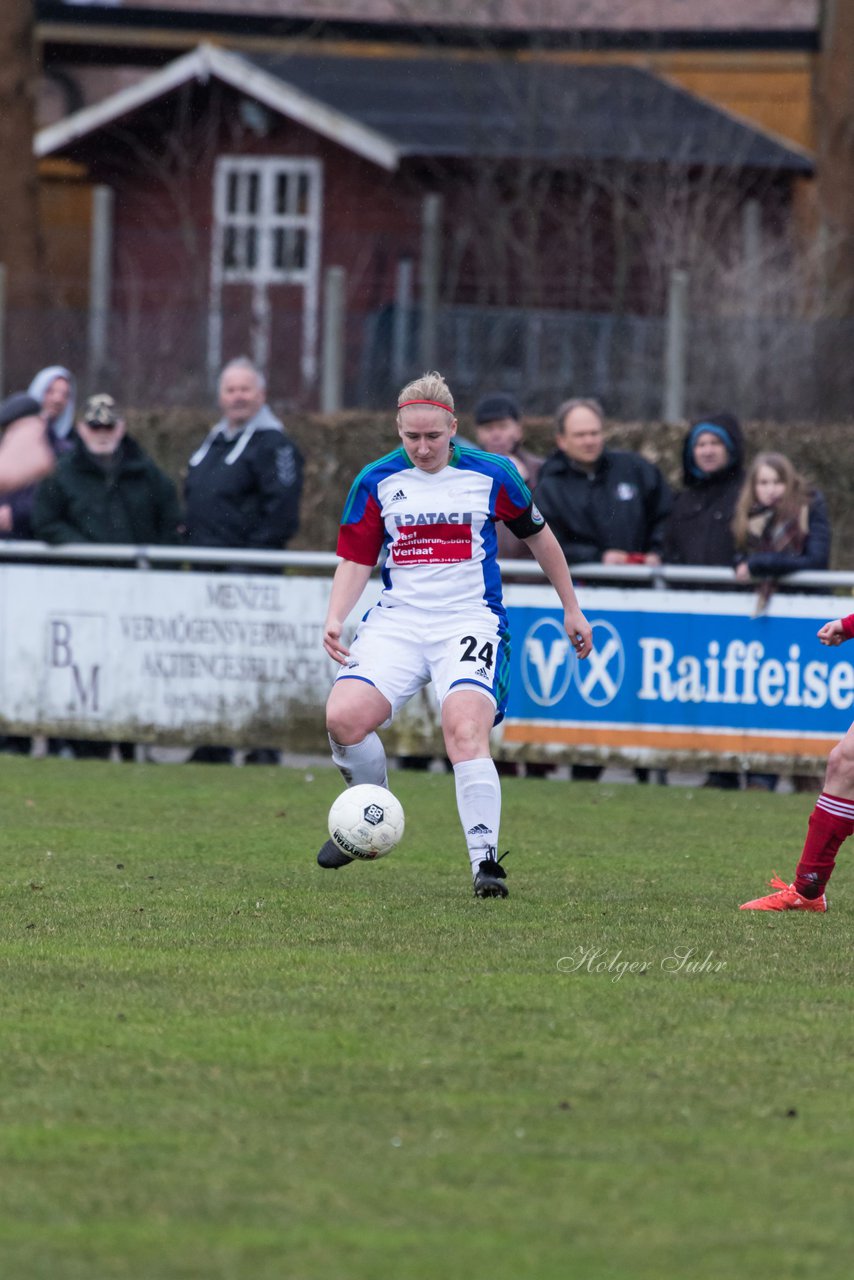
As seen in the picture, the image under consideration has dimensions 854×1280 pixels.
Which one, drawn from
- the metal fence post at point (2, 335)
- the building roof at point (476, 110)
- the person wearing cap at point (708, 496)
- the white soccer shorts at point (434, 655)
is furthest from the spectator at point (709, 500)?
the building roof at point (476, 110)

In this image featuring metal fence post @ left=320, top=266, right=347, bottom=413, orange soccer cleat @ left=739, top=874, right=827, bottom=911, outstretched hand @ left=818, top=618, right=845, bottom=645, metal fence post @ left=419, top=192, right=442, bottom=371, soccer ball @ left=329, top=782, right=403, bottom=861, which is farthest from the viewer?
metal fence post @ left=419, top=192, right=442, bottom=371

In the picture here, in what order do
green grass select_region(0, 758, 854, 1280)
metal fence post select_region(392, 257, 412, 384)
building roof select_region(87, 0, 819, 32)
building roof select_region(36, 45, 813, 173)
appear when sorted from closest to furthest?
green grass select_region(0, 758, 854, 1280), metal fence post select_region(392, 257, 412, 384), building roof select_region(36, 45, 813, 173), building roof select_region(87, 0, 819, 32)

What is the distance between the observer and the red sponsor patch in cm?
874

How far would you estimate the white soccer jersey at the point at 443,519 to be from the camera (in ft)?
28.7

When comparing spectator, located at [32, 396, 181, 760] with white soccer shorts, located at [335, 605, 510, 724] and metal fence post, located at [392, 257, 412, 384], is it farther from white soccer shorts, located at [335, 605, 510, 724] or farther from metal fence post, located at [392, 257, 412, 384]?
white soccer shorts, located at [335, 605, 510, 724]

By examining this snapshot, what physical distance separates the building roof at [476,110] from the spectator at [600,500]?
12138 millimetres

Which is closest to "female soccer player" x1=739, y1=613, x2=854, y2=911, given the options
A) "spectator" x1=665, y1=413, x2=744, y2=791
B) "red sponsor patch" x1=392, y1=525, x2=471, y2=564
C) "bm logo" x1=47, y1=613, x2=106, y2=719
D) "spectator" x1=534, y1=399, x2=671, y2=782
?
"red sponsor patch" x1=392, y1=525, x2=471, y2=564

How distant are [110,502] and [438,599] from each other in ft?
19.1

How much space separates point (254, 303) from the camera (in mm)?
20797

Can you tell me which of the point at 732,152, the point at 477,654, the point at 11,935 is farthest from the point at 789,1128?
the point at 732,152

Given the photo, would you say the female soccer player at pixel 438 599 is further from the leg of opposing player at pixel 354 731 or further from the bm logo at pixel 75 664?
the bm logo at pixel 75 664

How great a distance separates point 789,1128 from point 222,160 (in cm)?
2561

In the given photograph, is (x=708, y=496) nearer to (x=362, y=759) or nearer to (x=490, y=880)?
(x=362, y=759)

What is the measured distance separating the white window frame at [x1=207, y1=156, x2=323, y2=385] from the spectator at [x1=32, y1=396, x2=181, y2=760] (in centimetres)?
483
